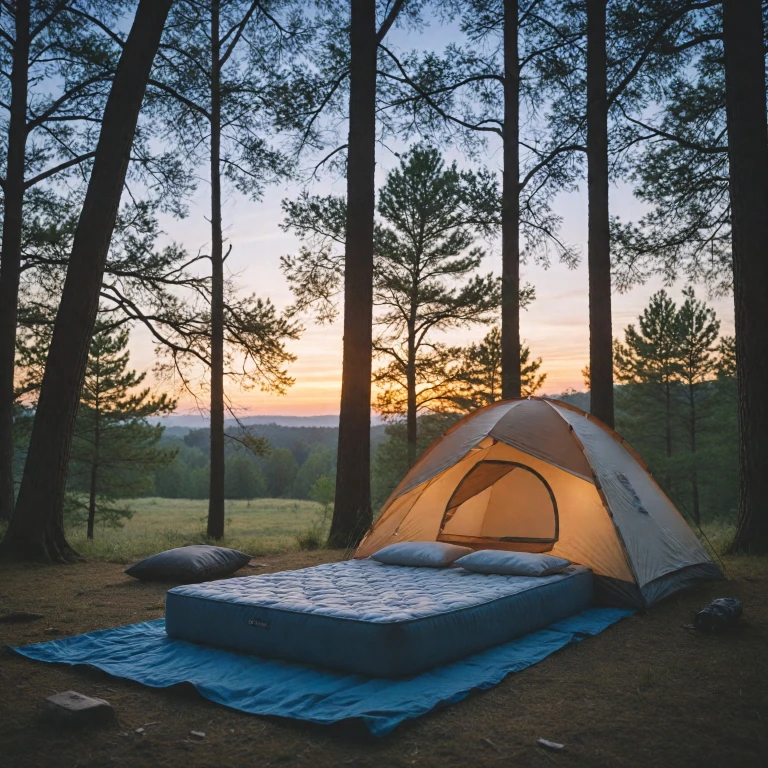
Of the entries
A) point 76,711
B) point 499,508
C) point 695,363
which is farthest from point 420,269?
point 76,711

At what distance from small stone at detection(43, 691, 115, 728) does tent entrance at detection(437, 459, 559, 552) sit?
421cm

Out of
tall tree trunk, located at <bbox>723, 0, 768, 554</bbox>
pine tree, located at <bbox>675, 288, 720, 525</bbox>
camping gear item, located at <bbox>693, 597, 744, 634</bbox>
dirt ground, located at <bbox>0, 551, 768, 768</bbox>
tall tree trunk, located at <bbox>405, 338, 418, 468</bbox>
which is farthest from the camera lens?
pine tree, located at <bbox>675, 288, 720, 525</bbox>

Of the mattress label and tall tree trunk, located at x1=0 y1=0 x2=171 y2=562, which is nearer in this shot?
the mattress label

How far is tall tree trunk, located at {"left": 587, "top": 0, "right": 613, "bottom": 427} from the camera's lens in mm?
8703

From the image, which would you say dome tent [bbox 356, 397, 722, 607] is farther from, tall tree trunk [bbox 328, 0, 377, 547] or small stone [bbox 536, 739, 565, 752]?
small stone [bbox 536, 739, 565, 752]

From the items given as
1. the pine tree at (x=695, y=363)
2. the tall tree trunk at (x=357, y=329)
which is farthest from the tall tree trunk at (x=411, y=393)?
the pine tree at (x=695, y=363)

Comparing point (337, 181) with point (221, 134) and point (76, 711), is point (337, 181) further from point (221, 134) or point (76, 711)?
point (76, 711)

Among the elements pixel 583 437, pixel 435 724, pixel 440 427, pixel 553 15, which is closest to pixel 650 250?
pixel 553 15

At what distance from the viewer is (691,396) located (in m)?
25.3

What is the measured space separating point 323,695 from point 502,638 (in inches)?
54.7

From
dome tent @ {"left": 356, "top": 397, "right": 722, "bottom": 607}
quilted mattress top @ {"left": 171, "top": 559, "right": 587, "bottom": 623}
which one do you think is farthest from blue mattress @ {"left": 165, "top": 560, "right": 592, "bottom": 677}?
dome tent @ {"left": 356, "top": 397, "right": 722, "bottom": 607}

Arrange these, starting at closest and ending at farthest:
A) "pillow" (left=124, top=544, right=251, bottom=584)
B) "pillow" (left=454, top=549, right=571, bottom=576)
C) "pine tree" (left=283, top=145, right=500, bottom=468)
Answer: "pillow" (left=454, top=549, right=571, bottom=576) → "pillow" (left=124, top=544, right=251, bottom=584) → "pine tree" (left=283, top=145, right=500, bottom=468)

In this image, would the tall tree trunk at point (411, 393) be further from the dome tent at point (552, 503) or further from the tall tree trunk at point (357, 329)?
the dome tent at point (552, 503)

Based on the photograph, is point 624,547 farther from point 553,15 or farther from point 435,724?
point 553,15
